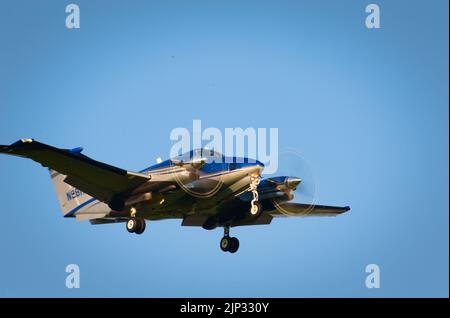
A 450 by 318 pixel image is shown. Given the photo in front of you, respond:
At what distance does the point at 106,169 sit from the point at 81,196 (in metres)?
5.27

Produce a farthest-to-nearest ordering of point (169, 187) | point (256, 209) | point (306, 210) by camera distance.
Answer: point (306, 210)
point (169, 187)
point (256, 209)

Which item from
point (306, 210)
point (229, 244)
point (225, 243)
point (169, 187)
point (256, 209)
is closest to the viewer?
point (256, 209)

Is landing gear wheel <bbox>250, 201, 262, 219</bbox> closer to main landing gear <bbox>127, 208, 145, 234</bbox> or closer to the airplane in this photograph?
the airplane

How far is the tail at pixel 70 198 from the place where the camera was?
43094 mm

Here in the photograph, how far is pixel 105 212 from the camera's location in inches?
1650

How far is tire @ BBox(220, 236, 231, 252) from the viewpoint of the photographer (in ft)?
141

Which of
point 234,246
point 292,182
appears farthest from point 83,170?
point 292,182

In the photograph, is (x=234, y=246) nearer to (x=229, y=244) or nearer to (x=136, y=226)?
(x=229, y=244)

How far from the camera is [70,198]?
43.9 m

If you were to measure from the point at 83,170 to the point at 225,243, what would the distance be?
876cm

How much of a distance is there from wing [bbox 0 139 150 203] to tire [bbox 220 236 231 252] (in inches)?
245

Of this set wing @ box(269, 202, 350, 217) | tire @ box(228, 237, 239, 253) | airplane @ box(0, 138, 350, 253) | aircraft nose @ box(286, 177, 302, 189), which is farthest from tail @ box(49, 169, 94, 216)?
aircraft nose @ box(286, 177, 302, 189)
